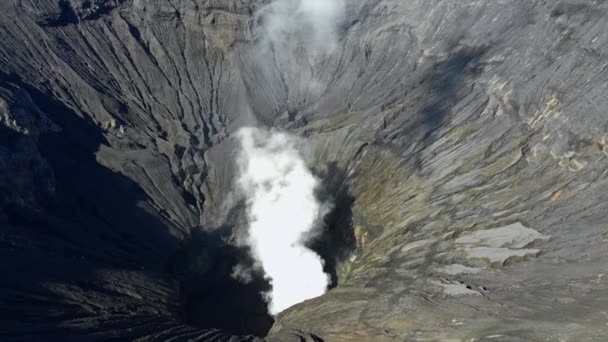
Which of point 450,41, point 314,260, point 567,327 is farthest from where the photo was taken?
point 450,41

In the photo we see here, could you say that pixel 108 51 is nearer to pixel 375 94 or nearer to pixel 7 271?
pixel 375 94

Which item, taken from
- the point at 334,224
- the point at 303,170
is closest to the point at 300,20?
the point at 303,170

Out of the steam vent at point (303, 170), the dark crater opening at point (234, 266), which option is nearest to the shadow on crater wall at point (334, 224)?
the dark crater opening at point (234, 266)

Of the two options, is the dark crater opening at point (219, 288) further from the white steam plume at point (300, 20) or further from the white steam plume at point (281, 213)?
the white steam plume at point (300, 20)

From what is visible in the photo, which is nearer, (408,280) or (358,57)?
(408,280)

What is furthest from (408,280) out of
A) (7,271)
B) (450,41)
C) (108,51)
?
(108,51)

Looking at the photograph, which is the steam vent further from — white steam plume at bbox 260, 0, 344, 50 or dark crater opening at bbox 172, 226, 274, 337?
white steam plume at bbox 260, 0, 344, 50

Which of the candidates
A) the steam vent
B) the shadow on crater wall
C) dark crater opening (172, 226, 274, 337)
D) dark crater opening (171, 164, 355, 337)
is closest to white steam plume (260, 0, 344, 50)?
the steam vent
